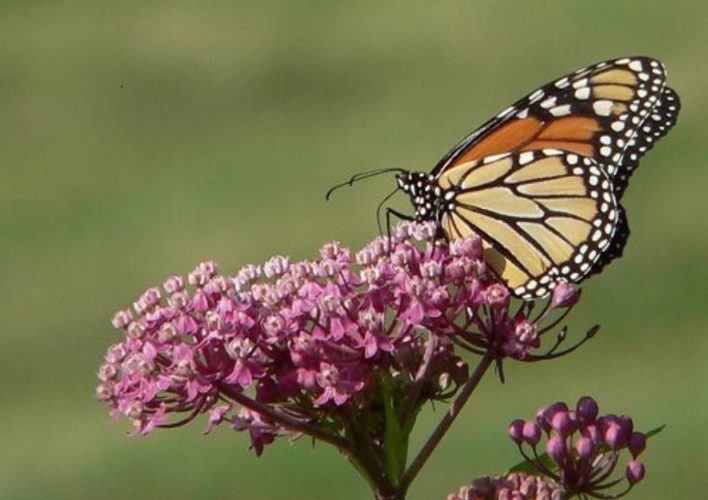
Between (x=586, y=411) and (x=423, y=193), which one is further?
(x=423, y=193)

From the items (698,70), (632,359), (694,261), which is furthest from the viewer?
(698,70)

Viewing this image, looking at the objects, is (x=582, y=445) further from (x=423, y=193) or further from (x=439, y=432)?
(x=423, y=193)

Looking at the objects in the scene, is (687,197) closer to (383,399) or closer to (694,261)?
(694,261)

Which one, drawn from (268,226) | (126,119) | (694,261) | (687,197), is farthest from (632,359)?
(126,119)

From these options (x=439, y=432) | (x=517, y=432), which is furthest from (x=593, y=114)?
(x=439, y=432)

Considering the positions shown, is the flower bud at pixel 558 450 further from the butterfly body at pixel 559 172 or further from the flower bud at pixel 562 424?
the butterfly body at pixel 559 172

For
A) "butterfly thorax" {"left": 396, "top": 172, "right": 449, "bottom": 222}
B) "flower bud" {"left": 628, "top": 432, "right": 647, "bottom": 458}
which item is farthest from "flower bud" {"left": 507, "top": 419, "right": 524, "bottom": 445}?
"butterfly thorax" {"left": 396, "top": 172, "right": 449, "bottom": 222}
